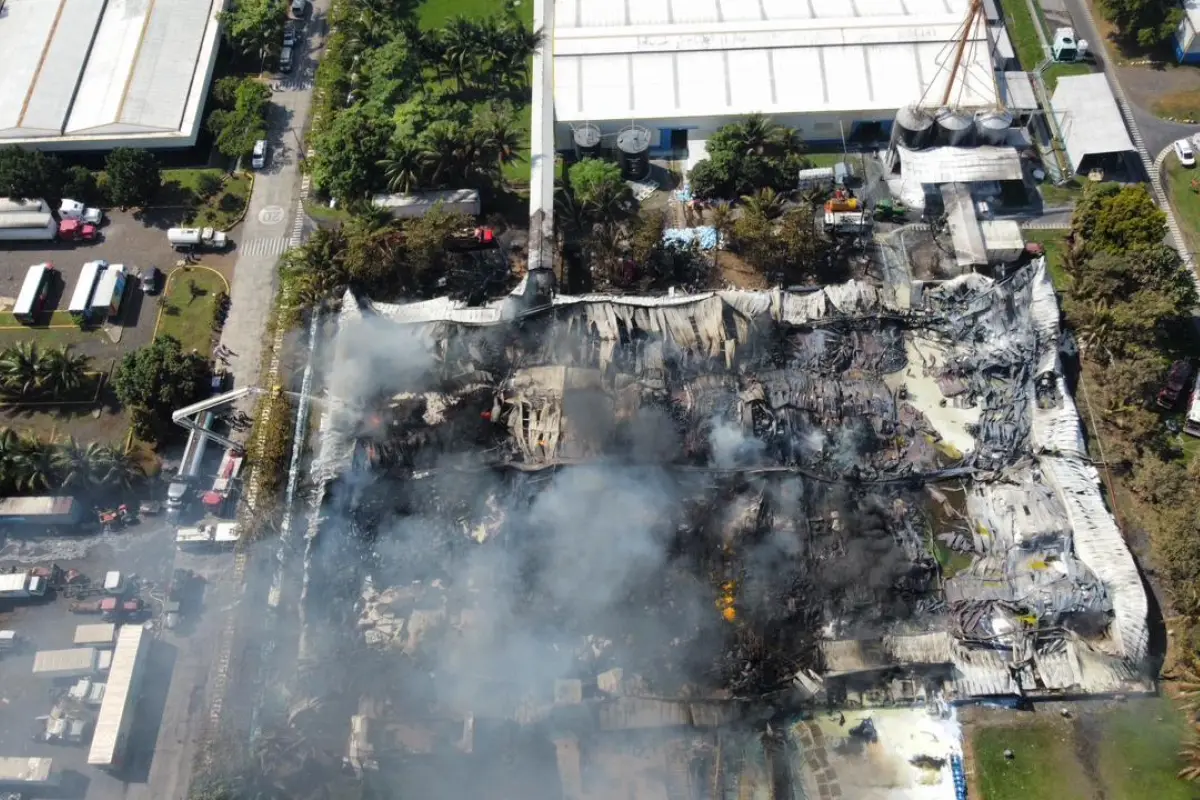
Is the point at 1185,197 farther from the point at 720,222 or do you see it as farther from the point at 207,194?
the point at 207,194

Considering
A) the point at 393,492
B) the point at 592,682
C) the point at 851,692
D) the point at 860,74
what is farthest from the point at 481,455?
the point at 860,74

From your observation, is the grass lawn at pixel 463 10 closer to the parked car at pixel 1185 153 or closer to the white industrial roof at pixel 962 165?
the white industrial roof at pixel 962 165

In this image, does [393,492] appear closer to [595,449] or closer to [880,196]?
[595,449]

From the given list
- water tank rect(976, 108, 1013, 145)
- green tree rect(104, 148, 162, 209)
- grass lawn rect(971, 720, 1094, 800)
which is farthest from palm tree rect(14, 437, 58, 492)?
water tank rect(976, 108, 1013, 145)

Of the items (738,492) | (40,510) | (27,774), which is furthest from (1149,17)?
(27,774)

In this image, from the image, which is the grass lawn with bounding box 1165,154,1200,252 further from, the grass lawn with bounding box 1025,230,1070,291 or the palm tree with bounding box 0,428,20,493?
the palm tree with bounding box 0,428,20,493

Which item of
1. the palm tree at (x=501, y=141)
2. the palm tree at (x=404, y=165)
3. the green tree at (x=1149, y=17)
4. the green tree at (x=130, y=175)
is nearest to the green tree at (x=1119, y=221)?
the green tree at (x=1149, y=17)
